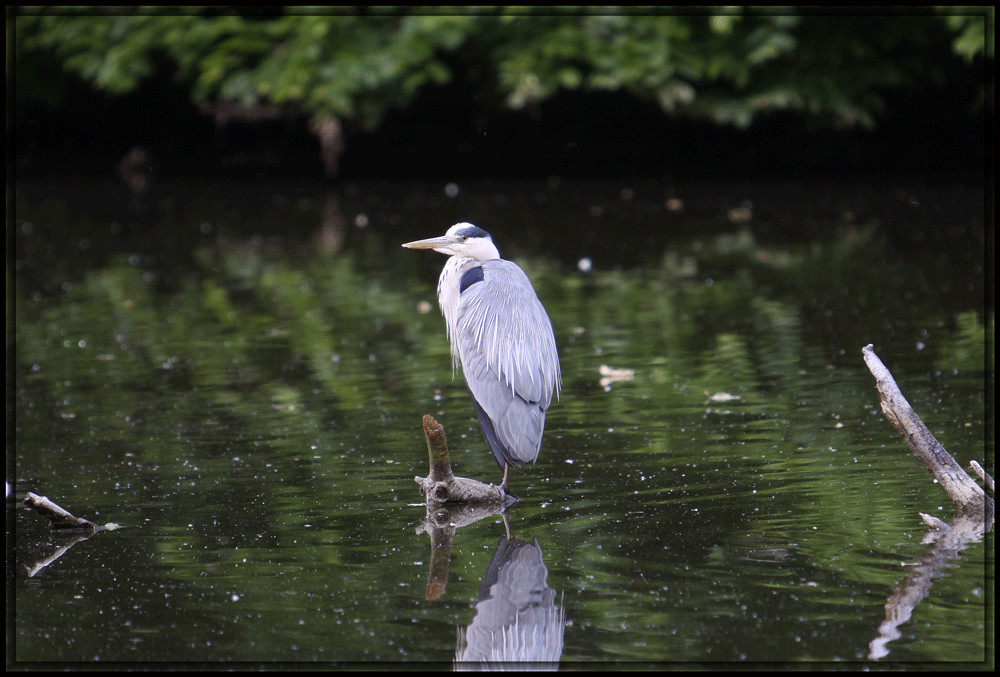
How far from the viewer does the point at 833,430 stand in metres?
5.70

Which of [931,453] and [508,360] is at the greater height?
[508,360]

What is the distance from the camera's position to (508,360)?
193 inches

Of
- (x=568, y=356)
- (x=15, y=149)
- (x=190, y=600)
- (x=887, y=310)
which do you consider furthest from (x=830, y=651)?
(x=15, y=149)

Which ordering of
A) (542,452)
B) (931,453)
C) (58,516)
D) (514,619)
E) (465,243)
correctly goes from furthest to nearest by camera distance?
(542,452) < (465,243) < (58,516) < (931,453) < (514,619)

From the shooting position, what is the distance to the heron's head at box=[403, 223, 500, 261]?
215 inches

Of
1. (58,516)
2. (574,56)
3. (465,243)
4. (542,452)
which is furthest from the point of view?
(574,56)

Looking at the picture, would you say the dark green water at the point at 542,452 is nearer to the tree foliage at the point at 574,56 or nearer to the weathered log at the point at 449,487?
the weathered log at the point at 449,487

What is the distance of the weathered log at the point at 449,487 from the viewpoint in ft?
15.5

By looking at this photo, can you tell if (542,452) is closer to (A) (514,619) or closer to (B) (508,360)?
(B) (508,360)

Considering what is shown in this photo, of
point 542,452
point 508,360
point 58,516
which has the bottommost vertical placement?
point 542,452

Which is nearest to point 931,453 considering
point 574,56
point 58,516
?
point 58,516

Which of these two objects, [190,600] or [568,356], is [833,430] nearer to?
[568,356]

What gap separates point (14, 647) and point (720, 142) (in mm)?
16271

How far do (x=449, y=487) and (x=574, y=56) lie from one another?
11989 mm
